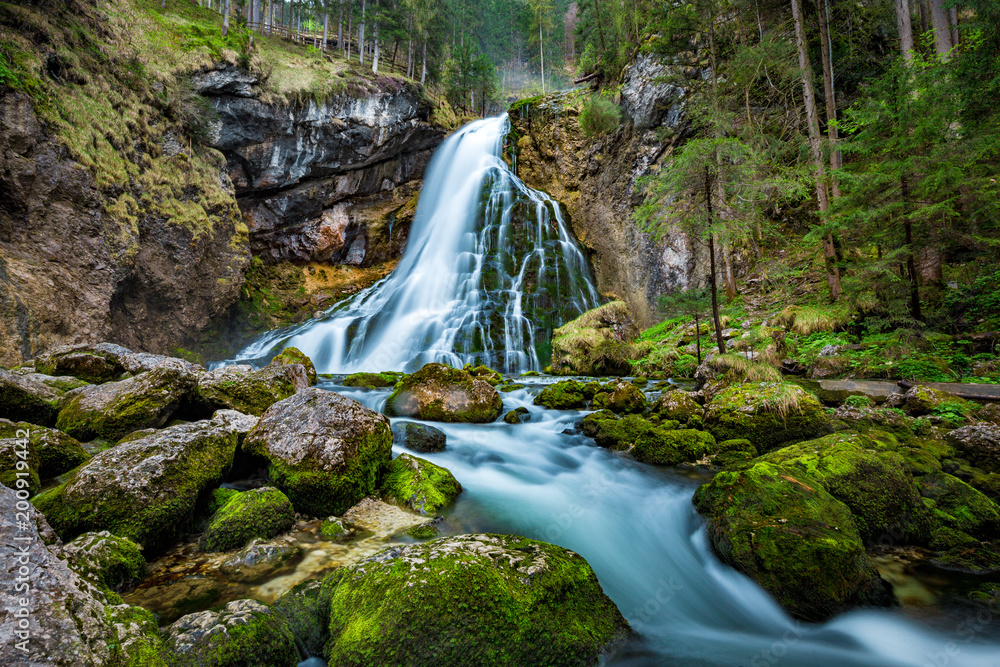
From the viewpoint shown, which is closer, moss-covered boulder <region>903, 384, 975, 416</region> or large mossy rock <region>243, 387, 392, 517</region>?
large mossy rock <region>243, 387, 392, 517</region>

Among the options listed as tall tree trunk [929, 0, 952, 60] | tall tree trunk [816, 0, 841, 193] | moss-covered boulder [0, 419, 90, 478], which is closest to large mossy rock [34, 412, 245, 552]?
moss-covered boulder [0, 419, 90, 478]

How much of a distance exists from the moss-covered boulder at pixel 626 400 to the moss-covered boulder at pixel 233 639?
725 centimetres

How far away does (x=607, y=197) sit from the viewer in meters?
22.4

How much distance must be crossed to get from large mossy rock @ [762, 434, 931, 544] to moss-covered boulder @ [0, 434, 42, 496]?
22.9 ft

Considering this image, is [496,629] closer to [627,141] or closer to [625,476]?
[625,476]

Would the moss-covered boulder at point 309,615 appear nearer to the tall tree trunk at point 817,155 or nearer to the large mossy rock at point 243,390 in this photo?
the large mossy rock at point 243,390

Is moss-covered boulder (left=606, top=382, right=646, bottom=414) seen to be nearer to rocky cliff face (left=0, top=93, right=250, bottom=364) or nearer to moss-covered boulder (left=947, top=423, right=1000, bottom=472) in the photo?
moss-covered boulder (left=947, top=423, right=1000, bottom=472)

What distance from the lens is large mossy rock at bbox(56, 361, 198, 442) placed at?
5160mm

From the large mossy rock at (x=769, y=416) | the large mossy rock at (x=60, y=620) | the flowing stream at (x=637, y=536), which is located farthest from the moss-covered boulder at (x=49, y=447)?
the large mossy rock at (x=769, y=416)

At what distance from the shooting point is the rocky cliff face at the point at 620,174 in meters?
19.0

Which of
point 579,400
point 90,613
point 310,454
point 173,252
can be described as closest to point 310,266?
point 173,252

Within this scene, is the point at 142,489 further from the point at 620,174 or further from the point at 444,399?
the point at 620,174

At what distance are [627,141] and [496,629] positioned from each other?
23.3 m

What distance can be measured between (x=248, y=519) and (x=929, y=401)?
9198 mm
